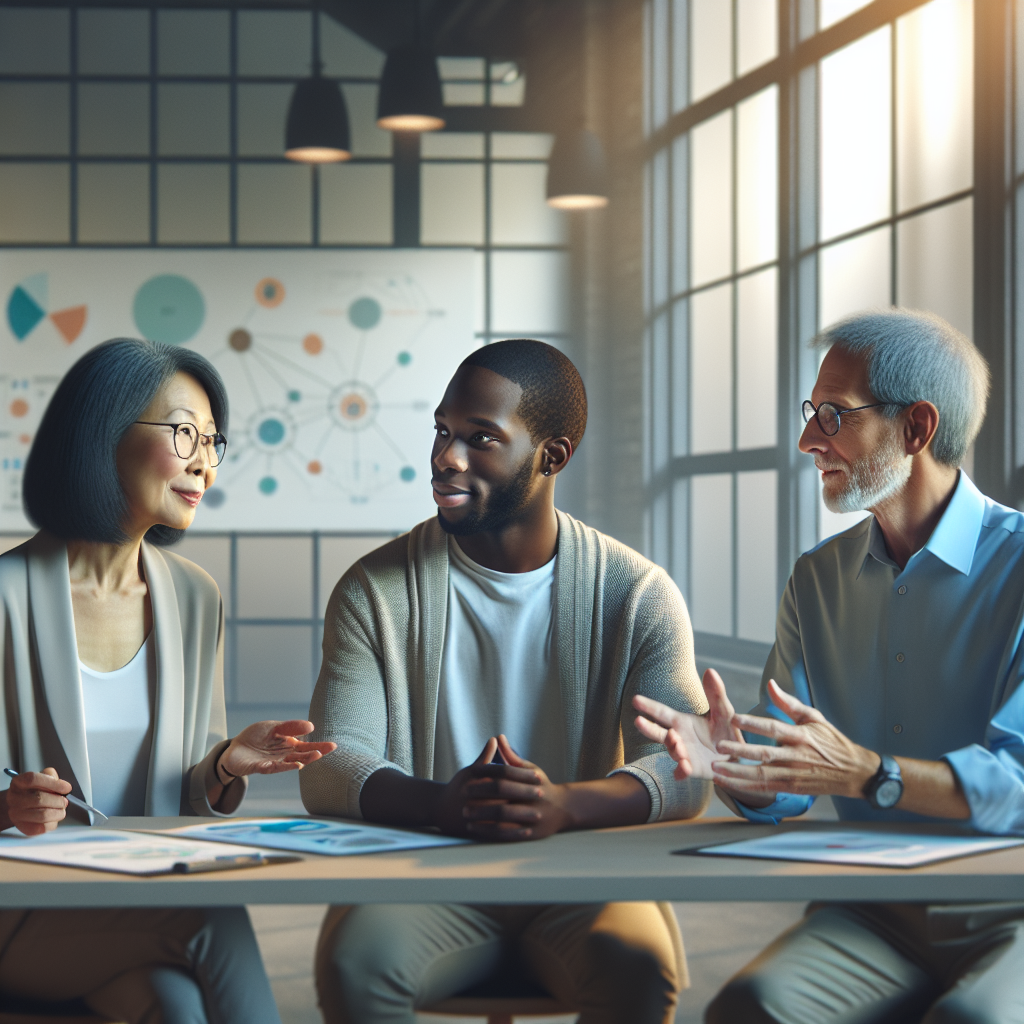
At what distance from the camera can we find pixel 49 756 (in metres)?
1.86

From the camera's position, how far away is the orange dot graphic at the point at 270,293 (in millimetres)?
5645

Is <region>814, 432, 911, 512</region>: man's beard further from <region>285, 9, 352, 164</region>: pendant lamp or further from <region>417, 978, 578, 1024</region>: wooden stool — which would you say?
<region>285, 9, 352, 164</region>: pendant lamp

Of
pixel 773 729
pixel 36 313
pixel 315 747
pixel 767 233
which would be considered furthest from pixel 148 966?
pixel 36 313

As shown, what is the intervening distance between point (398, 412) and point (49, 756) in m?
3.91

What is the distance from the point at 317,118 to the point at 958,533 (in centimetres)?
407

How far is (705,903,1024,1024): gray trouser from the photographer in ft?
5.02

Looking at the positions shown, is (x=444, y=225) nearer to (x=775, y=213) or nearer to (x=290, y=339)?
Answer: (x=290, y=339)

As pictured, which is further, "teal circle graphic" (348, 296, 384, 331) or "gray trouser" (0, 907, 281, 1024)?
"teal circle graphic" (348, 296, 384, 331)

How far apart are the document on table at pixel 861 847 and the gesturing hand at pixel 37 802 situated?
75cm

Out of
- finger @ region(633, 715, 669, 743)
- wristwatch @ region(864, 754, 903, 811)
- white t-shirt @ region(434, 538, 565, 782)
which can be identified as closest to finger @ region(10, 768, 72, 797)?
white t-shirt @ region(434, 538, 565, 782)

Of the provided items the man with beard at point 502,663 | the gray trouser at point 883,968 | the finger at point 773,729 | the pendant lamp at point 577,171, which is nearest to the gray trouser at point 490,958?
the man with beard at point 502,663

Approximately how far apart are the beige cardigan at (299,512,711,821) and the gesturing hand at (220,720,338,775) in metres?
0.08

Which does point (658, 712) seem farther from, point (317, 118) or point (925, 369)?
point (317, 118)

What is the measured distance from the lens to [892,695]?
1865 millimetres
